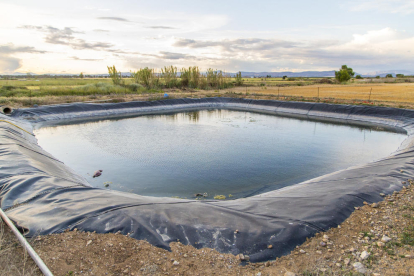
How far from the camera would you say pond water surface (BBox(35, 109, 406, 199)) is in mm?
A: 5824

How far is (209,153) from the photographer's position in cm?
801

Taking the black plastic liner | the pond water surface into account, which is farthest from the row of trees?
the black plastic liner

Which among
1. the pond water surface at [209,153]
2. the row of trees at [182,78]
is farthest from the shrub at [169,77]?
the pond water surface at [209,153]

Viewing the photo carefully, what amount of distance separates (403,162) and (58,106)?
55.4ft

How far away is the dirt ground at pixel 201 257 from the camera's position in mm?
2359

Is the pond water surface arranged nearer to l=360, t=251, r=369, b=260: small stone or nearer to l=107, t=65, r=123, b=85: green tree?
l=360, t=251, r=369, b=260: small stone

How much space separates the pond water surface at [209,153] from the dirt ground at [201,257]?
246 centimetres

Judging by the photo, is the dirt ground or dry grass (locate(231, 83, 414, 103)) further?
dry grass (locate(231, 83, 414, 103))

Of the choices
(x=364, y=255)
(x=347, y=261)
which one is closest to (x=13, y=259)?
(x=347, y=261)

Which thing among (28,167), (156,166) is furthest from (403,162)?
(28,167)

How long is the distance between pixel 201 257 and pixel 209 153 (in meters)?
5.47

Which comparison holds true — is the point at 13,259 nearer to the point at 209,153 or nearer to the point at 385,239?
the point at 385,239

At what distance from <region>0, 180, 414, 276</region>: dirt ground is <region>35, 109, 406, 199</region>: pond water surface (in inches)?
96.9

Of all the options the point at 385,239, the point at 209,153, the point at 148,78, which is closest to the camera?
the point at 385,239
